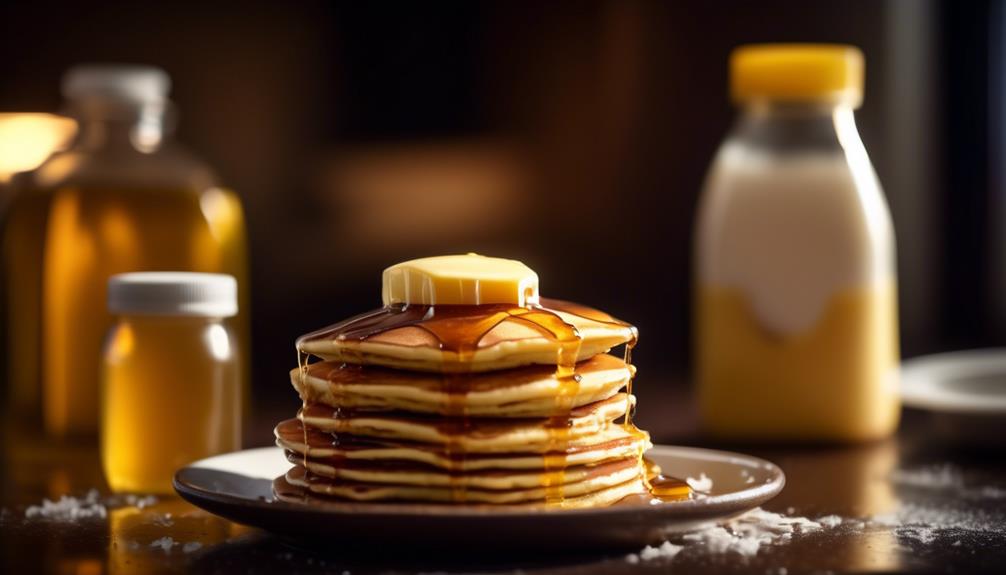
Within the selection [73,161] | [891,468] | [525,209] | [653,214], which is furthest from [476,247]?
[891,468]

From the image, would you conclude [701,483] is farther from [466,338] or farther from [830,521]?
[466,338]

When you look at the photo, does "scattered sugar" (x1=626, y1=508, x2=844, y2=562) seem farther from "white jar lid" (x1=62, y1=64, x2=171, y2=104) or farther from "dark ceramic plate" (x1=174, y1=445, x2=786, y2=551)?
"white jar lid" (x1=62, y1=64, x2=171, y2=104)

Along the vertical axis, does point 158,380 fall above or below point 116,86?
below

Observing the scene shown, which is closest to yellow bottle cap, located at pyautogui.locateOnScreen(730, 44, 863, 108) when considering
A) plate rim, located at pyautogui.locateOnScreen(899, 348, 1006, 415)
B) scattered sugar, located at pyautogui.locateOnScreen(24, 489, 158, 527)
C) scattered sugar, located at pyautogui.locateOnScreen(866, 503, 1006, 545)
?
plate rim, located at pyautogui.locateOnScreen(899, 348, 1006, 415)

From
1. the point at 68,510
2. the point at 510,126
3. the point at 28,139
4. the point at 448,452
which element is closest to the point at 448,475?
the point at 448,452

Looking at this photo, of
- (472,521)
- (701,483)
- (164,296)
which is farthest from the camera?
(164,296)

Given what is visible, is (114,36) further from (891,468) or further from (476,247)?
(891,468)
